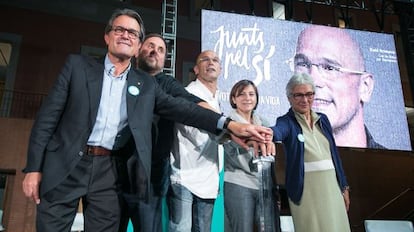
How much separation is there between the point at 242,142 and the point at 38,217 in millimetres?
744

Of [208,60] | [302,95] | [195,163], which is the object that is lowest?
[195,163]

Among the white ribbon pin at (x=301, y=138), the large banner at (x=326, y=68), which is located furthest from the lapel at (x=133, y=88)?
the large banner at (x=326, y=68)

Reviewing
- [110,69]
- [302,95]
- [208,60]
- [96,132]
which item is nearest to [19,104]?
[208,60]

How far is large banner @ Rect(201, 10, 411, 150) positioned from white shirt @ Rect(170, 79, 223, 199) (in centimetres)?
307

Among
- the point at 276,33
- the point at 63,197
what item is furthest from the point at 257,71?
the point at 63,197

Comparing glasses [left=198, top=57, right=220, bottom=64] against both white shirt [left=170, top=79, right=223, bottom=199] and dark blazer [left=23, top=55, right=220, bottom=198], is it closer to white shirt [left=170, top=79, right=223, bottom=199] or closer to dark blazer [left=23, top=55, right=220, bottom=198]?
white shirt [left=170, top=79, right=223, bottom=199]

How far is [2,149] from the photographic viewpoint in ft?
23.7

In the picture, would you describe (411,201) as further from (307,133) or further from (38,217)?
(38,217)

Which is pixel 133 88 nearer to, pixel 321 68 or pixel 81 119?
pixel 81 119

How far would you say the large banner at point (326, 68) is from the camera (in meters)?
5.34

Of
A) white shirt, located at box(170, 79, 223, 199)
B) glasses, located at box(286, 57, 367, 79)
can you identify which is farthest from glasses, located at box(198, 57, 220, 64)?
glasses, located at box(286, 57, 367, 79)

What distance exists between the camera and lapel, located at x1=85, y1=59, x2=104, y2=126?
1.47 meters

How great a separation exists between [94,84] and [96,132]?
0.59ft

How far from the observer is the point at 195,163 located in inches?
77.5
